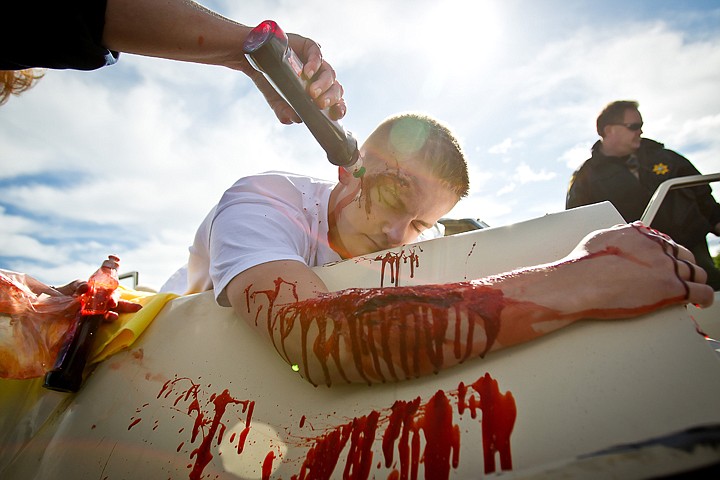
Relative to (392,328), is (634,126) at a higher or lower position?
higher

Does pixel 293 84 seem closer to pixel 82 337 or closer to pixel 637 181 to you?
pixel 82 337

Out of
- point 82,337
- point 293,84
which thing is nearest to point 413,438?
point 293,84

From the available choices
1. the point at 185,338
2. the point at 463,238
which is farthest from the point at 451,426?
the point at 185,338

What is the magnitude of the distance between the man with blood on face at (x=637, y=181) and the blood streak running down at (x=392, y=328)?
2.43m

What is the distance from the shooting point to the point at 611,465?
47 cm

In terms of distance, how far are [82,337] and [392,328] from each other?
1.28 meters

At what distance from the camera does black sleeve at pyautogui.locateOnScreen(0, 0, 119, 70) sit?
87 cm

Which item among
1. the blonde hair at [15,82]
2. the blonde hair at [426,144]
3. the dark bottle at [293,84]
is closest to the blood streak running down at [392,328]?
the dark bottle at [293,84]

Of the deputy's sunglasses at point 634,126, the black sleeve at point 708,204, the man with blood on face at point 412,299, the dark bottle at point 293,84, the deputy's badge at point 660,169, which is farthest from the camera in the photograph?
the deputy's sunglasses at point 634,126

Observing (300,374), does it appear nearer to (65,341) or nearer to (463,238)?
(463,238)

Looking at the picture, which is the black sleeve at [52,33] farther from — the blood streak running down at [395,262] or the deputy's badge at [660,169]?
the deputy's badge at [660,169]

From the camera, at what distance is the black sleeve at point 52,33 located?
87cm

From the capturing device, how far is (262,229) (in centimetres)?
139

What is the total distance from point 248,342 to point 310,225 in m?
0.60
